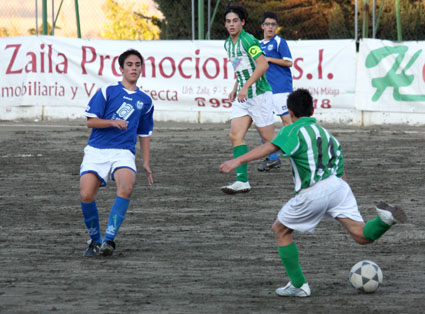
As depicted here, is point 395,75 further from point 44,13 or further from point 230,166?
point 230,166

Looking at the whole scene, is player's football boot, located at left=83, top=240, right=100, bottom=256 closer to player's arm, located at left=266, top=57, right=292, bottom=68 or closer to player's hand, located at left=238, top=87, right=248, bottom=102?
player's hand, located at left=238, top=87, right=248, bottom=102

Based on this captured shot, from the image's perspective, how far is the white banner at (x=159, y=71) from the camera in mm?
20125

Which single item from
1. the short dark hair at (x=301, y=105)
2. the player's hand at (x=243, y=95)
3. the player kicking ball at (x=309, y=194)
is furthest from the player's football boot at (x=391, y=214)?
the player's hand at (x=243, y=95)

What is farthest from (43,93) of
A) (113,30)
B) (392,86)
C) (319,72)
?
(113,30)

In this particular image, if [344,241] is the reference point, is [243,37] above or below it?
above

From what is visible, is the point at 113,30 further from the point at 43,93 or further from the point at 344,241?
the point at 344,241

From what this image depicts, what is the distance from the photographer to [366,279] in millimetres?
5645

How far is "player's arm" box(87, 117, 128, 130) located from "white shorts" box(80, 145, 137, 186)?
220 millimetres

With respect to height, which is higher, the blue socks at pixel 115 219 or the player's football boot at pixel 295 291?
the blue socks at pixel 115 219

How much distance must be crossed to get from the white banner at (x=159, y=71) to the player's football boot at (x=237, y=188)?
32.0 ft

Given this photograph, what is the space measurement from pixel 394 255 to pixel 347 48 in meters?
13.6

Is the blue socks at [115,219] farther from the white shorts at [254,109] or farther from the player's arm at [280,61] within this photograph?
the player's arm at [280,61]

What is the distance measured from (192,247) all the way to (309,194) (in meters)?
1.93

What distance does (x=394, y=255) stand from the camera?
695cm
